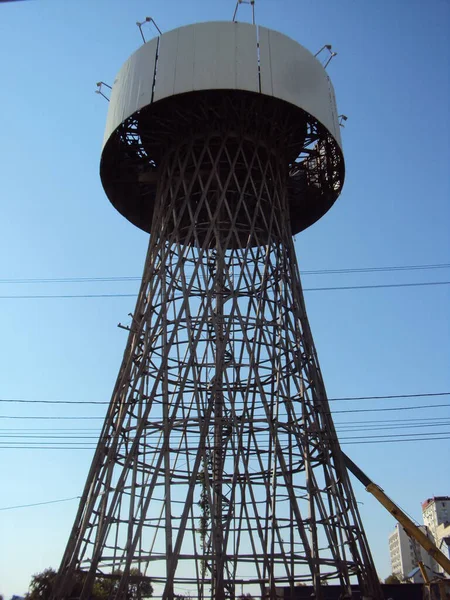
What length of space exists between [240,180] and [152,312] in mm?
6374

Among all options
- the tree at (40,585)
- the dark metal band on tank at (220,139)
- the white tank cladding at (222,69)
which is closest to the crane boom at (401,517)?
the dark metal band on tank at (220,139)

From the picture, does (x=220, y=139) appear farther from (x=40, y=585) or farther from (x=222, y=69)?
(x=40, y=585)

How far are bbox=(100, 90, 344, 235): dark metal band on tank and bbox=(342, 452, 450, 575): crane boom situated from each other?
390 inches

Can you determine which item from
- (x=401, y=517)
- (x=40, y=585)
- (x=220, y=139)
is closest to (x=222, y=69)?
(x=220, y=139)

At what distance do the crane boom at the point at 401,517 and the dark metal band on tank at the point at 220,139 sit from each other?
32.5ft

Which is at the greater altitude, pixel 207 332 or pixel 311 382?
pixel 207 332

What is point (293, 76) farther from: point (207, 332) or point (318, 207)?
point (207, 332)

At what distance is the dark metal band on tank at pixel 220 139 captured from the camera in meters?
20.0

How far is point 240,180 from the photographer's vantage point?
72.9ft

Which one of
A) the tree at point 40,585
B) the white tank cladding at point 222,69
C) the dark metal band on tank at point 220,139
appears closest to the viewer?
the white tank cladding at point 222,69

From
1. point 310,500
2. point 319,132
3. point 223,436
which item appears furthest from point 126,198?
point 310,500

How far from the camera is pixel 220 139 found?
67.2ft

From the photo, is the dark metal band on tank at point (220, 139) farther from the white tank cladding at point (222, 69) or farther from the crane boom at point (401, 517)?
the crane boom at point (401, 517)

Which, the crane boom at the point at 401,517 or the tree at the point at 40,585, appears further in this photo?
the tree at the point at 40,585
